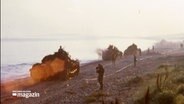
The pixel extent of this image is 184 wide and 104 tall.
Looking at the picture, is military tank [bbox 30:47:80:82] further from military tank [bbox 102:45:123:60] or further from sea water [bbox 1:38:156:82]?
military tank [bbox 102:45:123:60]

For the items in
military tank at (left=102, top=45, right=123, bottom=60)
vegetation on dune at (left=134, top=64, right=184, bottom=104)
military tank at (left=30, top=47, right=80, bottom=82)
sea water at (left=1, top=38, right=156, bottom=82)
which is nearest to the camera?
vegetation on dune at (left=134, top=64, right=184, bottom=104)

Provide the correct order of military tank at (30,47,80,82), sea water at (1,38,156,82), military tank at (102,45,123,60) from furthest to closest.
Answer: sea water at (1,38,156,82) < military tank at (102,45,123,60) < military tank at (30,47,80,82)

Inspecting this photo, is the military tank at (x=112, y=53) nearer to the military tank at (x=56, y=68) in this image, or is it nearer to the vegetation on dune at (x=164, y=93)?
the military tank at (x=56, y=68)


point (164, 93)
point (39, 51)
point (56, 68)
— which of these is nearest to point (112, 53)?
point (56, 68)

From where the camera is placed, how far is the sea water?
57300mm

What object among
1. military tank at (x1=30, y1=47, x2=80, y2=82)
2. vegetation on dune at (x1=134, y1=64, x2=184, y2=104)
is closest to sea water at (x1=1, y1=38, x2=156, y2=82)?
military tank at (x1=30, y1=47, x2=80, y2=82)

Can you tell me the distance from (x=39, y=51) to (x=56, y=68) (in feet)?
190

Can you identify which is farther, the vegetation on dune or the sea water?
the sea water

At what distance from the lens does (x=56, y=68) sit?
38.0 m

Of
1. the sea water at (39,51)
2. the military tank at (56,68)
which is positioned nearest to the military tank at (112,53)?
the sea water at (39,51)

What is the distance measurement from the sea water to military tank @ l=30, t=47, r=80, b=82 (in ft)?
23.4

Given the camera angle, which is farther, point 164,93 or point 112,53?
point 112,53

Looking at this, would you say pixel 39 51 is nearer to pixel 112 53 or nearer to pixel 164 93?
pixel 112 53

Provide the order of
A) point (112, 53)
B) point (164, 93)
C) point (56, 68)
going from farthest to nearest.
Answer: point (112, 53), point (56, 68), point (164, 93)
